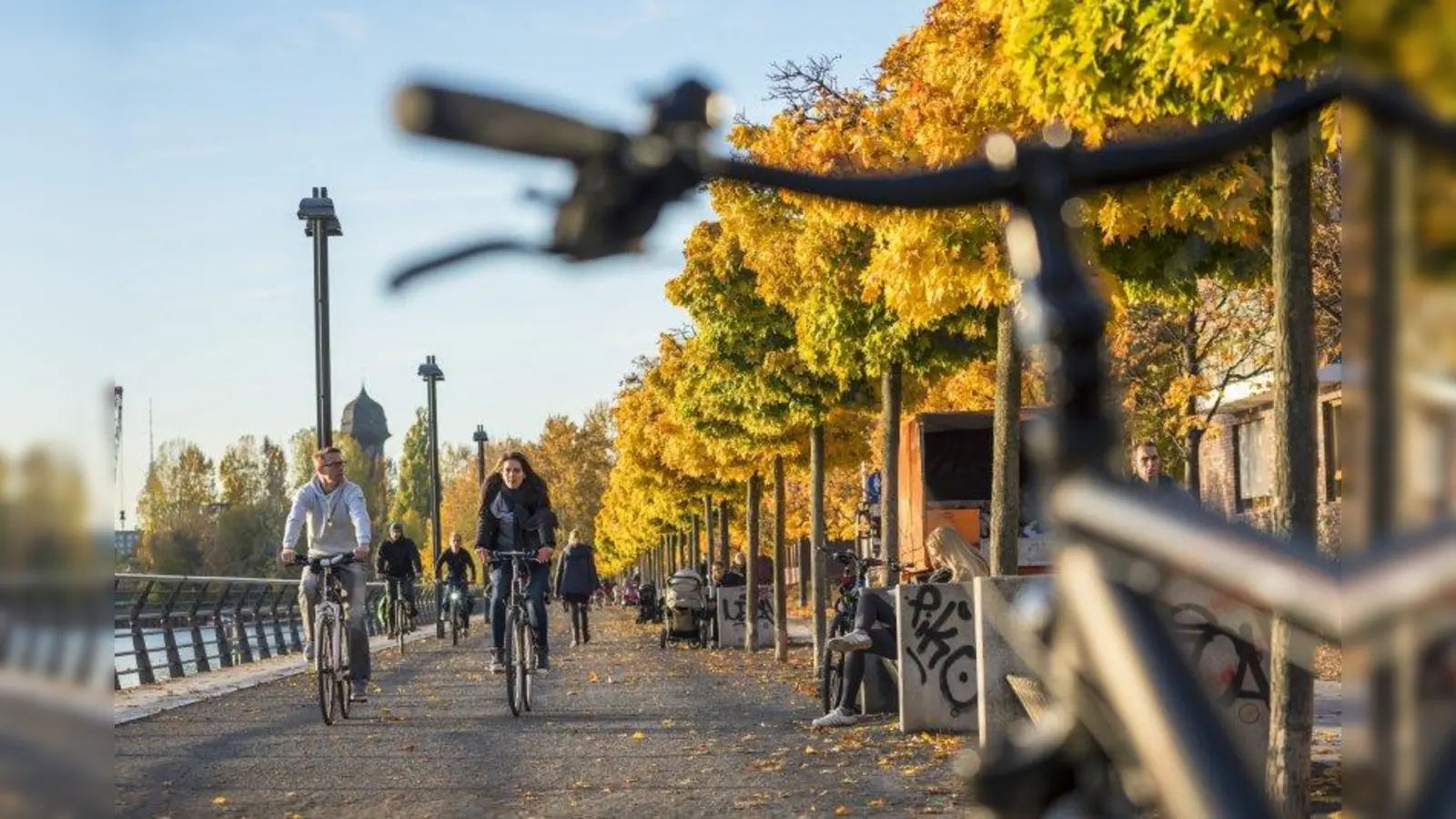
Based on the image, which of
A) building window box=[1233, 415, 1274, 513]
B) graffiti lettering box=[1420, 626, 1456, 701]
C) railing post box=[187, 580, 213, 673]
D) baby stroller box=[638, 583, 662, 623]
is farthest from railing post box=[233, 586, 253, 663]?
building window box=[1233, 415, 1274, 513]

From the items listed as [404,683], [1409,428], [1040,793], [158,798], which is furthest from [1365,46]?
[404,683]

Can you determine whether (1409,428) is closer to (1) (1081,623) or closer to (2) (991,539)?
(1) (1081,623)

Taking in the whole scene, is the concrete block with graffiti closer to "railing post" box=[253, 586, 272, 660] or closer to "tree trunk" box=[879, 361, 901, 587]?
"tree trunk" box=[879, 361, 901, 587]

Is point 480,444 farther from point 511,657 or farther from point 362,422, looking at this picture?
point 362,422

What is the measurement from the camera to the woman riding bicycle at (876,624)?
1437cm

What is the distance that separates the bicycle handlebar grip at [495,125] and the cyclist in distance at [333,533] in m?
13.9

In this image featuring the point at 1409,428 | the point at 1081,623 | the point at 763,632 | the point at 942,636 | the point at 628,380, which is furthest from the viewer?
the point at 628,380

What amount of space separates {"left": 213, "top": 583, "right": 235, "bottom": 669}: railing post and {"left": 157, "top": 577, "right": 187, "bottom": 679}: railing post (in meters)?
2.24

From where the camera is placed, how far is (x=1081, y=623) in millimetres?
1117

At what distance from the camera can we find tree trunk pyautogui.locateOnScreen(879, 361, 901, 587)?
20469mm

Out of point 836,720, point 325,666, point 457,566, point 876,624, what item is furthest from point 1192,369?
point 325,666

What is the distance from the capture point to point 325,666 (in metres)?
15.3

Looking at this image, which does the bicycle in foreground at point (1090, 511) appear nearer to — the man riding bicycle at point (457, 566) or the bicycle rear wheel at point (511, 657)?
the bicycle rear wheel at point (511, 657)

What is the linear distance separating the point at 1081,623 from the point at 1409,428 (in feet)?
0.73
